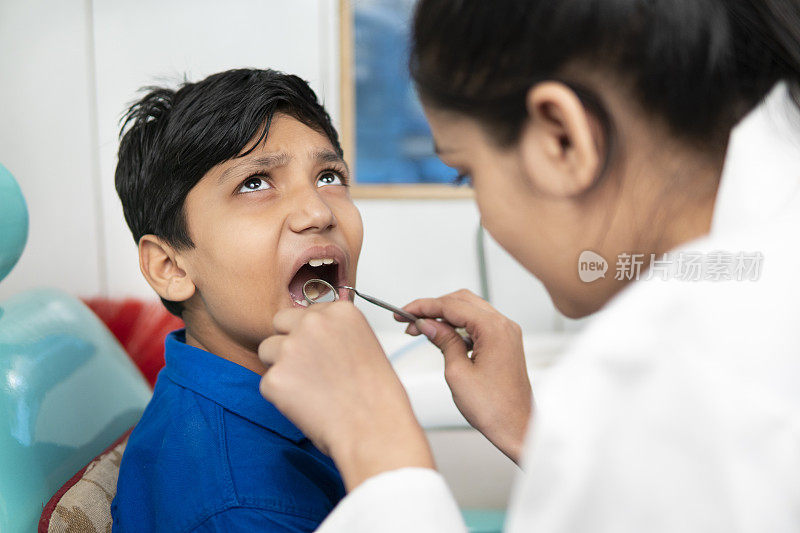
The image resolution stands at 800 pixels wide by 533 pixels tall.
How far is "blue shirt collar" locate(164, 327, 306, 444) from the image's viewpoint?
0.75m

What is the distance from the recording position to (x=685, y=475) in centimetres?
38

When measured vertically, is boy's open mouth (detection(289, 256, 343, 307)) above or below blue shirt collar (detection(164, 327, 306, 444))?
above

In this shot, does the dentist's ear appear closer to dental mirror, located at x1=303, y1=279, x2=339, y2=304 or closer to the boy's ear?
dental mirror, located at x1=303, y1=279, x2=339, y2=304

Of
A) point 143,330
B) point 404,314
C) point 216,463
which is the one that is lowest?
point 143,330

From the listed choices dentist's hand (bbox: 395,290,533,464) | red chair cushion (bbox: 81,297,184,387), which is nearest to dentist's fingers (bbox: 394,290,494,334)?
dentist's hand (bbox: 395,290,533,464)

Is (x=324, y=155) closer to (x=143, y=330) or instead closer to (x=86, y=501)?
(x=86, y=501)

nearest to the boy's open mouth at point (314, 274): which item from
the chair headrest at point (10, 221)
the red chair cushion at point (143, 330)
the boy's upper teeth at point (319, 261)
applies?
the boy's upper teeth at point (319, 261)

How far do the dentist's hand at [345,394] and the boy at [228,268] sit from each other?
0.16 metres

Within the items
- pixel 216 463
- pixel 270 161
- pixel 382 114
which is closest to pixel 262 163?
pixel 270 161

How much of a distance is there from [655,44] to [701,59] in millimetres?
40

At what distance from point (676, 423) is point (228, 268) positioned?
23.1 inches

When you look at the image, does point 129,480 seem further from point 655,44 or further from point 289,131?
point 655,44

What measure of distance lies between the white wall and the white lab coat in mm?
1610

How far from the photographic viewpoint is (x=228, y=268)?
82 centimetres
